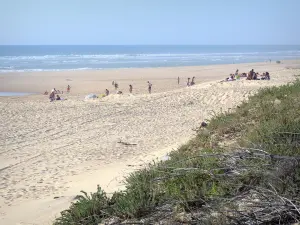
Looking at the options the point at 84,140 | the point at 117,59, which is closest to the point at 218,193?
the point at 84,140

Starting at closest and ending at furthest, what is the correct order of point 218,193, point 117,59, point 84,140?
1. point 218,193
2. point 84,140
3. point 117,59

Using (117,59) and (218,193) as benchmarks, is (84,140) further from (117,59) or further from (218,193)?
(117,59)

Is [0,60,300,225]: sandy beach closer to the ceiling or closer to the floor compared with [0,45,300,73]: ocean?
closer to the floor

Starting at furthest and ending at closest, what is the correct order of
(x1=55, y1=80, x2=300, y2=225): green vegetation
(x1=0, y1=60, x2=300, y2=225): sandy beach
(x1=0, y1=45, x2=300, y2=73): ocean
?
(x1=0, y1=45, x2=300, y2=73): ocean, (x1=0, y1=60, x2=300, y2=225): sandy beach, (x1=55, y1=80, x2=300, y2=225): green vegetation

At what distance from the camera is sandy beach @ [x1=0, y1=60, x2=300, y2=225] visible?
723 cm

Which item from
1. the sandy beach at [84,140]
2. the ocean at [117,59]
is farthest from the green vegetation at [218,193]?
the ocean at [117,59]

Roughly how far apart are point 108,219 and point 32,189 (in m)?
4.37

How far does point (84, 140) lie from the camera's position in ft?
40.2

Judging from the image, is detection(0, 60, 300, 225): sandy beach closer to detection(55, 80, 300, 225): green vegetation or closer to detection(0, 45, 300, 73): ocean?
detection(55, 80, 300, 225): green vegetation

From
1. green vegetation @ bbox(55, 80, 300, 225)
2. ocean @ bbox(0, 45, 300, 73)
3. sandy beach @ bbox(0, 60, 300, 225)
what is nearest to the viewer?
green vegetation @ bbox(55, 80, 300, 225)

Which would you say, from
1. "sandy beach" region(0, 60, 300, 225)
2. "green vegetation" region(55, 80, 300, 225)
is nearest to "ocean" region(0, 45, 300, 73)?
"sandy beach" region(0, 60, 300, 225)

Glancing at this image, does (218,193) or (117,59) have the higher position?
(117,59)

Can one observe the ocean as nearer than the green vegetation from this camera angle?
No

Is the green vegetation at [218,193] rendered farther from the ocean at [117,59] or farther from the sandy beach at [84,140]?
the ocean at [117,59]
